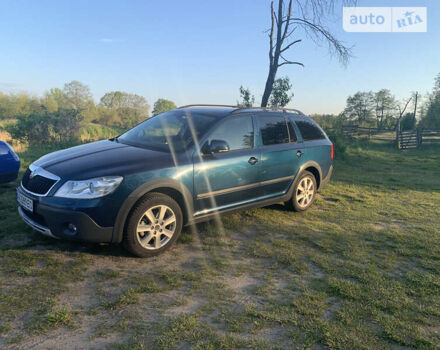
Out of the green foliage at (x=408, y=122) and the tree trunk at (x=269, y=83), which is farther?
the green foliage at (x=408, y=122)

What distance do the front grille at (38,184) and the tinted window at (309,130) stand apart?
153 inches

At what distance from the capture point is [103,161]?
3496mm

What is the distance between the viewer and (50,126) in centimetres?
1280

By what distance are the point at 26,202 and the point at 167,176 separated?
61.6 inches

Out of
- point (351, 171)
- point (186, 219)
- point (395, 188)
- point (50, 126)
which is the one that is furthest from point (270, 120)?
point (50, 126)

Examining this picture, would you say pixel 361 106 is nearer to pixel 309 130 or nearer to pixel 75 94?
pixel 75 94

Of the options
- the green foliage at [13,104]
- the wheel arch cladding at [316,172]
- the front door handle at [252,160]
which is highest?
the green foliage at [13,104]

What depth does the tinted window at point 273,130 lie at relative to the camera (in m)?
4.73

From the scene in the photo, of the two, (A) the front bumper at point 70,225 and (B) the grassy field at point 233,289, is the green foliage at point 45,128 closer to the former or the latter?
(B) the grassy field at point 233,289

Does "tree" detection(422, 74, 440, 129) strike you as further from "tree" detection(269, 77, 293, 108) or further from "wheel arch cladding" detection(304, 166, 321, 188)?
"wheel arch cladding" detection(304, 166, 321, 188)

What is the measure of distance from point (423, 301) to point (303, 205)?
2.79 metres

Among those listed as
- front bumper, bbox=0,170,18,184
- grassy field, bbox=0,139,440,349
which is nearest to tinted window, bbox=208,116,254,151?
grassy field, bbox=0,139,440,349

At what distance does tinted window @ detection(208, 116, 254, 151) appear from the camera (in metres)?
4.16

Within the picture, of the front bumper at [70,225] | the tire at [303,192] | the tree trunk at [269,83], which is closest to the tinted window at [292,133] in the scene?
the tire at [303,192]
